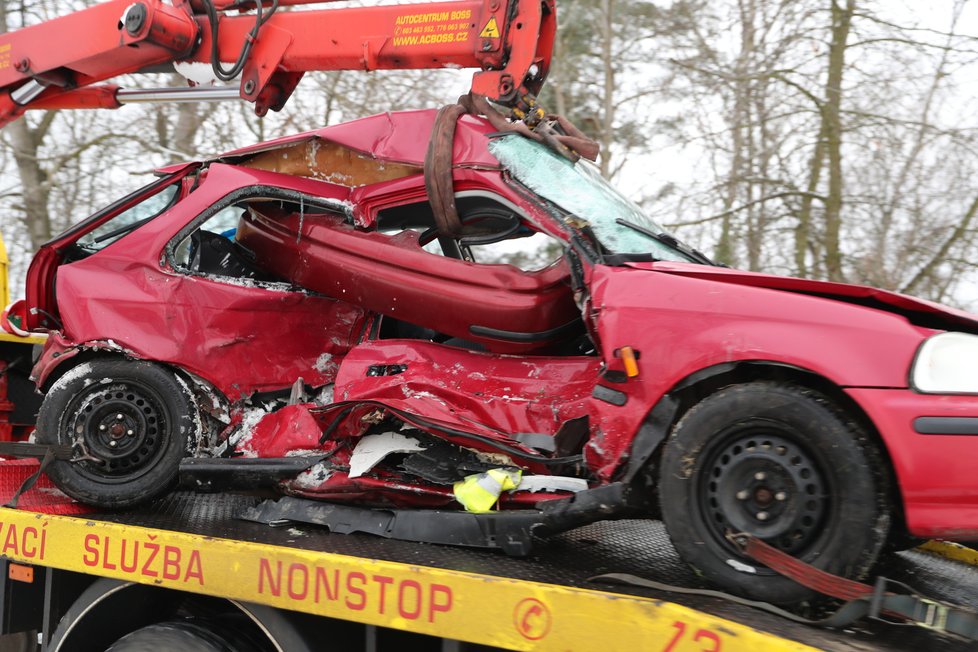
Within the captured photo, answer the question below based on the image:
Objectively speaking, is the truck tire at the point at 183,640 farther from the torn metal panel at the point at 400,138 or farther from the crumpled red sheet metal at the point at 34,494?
the torn metal panel at the point at 400,138

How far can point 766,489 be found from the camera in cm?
257

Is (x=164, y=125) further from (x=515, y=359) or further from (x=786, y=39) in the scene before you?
(x=515, y=359)

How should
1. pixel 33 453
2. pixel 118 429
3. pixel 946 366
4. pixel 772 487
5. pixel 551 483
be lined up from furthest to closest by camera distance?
pixel 118 429, pixel 33 453, pixel 551 483, pixel 772 487, pixel 946 366

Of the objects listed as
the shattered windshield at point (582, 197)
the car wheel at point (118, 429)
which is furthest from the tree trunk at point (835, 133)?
the car wheel at point (118, 429)

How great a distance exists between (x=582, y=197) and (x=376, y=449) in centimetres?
135

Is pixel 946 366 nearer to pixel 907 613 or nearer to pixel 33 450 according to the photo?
pixel 907 613

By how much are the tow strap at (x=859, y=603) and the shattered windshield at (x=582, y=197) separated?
1261mm

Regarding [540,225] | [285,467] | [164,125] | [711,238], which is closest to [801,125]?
[711,238]

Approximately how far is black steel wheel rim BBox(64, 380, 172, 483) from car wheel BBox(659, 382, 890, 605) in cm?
235

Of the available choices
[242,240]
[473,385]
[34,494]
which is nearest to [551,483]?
[473,385]

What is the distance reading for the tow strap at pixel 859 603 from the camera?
2303 mm

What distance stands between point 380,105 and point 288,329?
382 inches

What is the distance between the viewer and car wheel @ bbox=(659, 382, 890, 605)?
96.3 inches

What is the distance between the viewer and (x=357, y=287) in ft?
12.6
